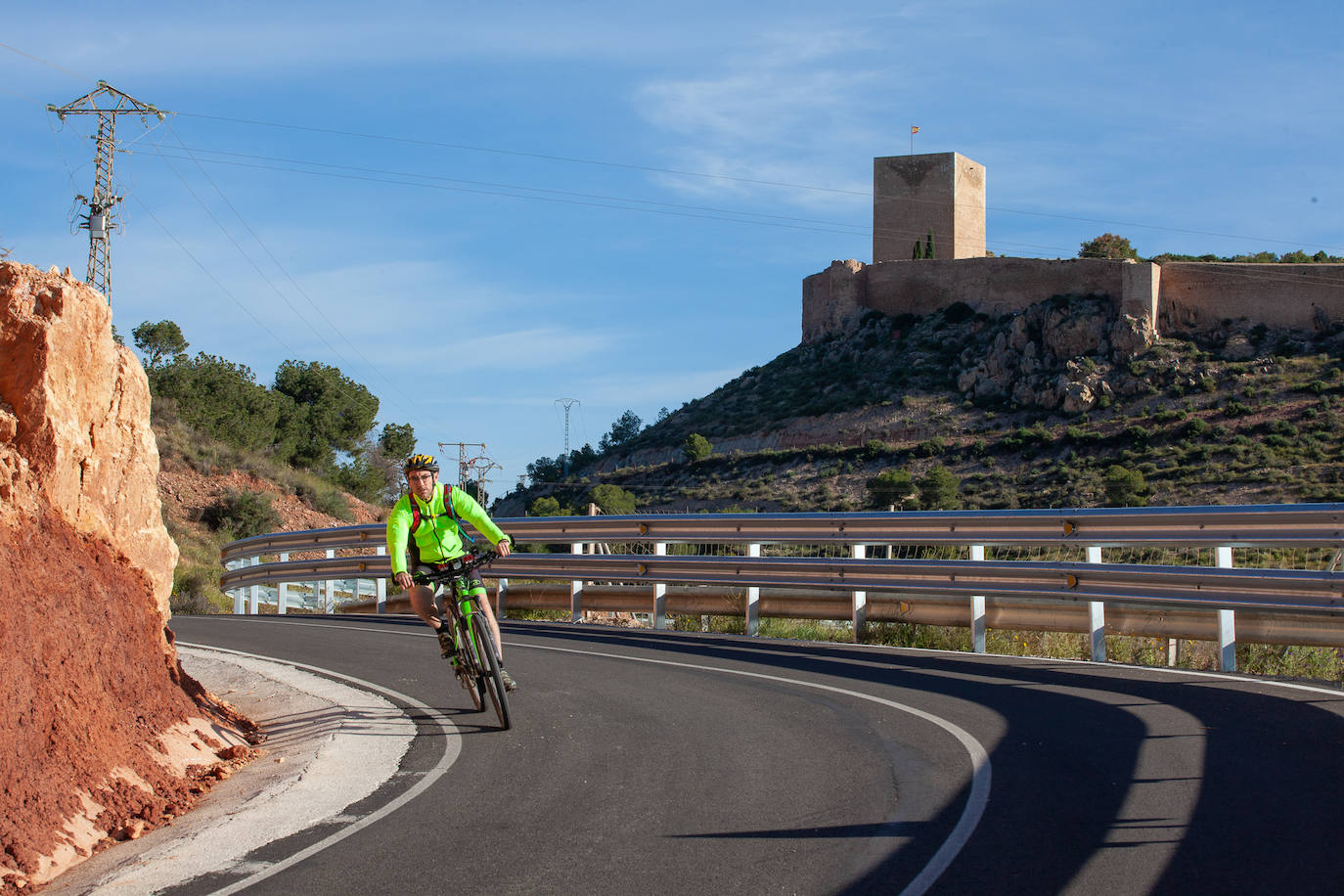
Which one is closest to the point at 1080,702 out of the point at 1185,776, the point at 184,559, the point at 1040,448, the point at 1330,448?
the point at 1185,776

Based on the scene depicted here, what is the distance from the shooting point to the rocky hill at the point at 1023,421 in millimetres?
57688

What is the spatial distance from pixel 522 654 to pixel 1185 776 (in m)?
7.02

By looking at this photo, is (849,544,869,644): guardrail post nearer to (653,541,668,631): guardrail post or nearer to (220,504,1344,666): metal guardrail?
(220,504,1344,666): metal guardrail

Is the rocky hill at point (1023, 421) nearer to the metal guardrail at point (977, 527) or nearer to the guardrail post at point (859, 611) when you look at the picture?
the metal guardrail at point (977, 527)

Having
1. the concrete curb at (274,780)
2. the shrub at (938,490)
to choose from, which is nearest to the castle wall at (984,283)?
the shrub at (938,490)

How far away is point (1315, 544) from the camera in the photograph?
9914mm

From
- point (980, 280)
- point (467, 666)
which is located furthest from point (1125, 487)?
point (467, 666)

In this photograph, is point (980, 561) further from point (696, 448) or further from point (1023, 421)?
point (696, 448)

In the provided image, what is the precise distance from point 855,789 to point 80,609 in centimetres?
462

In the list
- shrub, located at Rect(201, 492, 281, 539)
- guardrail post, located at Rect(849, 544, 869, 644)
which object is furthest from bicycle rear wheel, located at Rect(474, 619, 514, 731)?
shrub, located at Rect(201, 492, 281, 539)

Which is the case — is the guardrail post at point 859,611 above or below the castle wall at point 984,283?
below

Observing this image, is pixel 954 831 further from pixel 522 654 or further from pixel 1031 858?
pixel 522 654

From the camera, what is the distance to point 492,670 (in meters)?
8.33

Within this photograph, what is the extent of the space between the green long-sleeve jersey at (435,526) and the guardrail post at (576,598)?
23.5 feet
